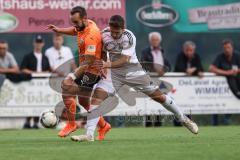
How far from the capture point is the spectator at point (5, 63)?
63.6 feet

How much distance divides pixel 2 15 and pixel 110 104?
12.6 ft

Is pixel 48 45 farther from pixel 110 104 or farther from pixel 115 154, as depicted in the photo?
pixel 115 154

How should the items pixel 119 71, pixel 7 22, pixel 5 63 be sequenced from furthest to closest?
pixel 7 22, pixel 5 63, pixel 119 71

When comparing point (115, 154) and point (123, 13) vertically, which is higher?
point (123, 13)

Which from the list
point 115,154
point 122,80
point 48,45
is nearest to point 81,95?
point 122,80

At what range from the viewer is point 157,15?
21031 mm

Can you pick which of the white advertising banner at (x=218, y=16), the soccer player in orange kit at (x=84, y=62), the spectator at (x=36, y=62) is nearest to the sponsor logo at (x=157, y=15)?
the white advertising banner at (x=218, y=16)

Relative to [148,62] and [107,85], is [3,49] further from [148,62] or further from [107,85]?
[107,85]

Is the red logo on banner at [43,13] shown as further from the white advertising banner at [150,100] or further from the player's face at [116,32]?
the player's face at [116,32]

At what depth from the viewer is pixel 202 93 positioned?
794 inches

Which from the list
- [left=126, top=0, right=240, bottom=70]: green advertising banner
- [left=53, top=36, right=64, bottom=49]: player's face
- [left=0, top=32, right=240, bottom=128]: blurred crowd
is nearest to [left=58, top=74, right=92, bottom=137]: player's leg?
[left=0, top=32, right=240, bottom=128]: blurred crowd

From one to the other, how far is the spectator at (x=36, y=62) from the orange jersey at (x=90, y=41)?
21.9 ft

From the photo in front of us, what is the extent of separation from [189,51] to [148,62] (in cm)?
123

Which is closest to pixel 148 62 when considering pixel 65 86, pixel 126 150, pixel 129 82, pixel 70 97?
pixel 70 97
